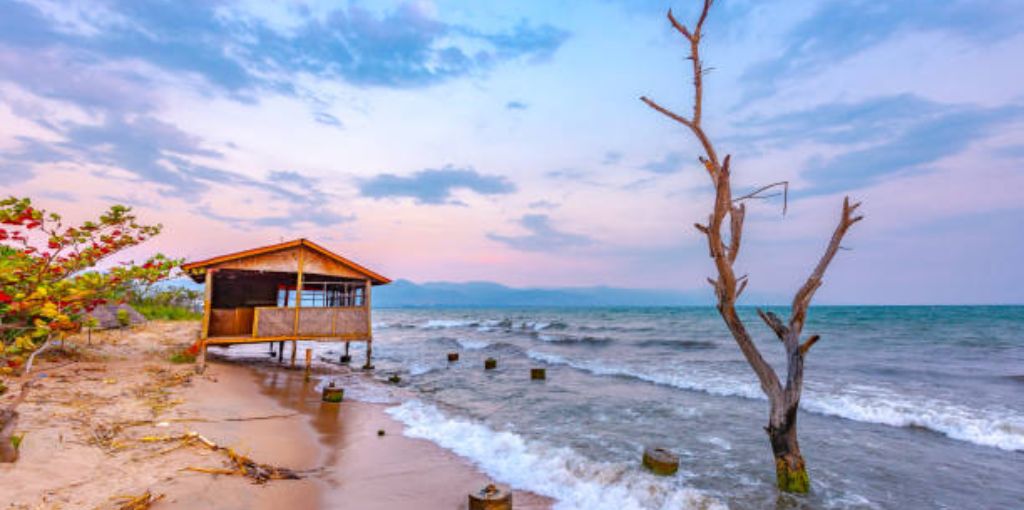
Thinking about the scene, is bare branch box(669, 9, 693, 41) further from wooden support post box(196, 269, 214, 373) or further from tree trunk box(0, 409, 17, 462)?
wooden support post box(196, 269, 214, 373)

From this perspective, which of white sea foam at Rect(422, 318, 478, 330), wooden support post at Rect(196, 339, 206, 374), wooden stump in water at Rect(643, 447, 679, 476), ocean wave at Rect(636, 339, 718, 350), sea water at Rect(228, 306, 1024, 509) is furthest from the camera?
white sea foam at Rect(422, 318, 478, 330)

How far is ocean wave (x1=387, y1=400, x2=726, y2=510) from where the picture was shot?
7.41 meters

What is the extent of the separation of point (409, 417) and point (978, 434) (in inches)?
564

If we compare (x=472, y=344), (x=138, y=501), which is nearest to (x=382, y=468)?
(x=138, y=501)

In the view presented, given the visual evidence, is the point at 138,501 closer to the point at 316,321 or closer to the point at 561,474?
the point at 561,474

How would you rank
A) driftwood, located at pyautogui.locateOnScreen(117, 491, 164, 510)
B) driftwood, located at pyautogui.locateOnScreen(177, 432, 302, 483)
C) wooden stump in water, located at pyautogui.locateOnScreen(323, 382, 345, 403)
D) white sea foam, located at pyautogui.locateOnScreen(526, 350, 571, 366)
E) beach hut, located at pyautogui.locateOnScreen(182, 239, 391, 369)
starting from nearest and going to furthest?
driftwood, located at pyautogui.locateOnScreen(117, 491, 164, 510) < driftwood, located at pyautogui.locateOnScreen(177, 432, 302, 483) < wooden stump in water, located at pyautogui.locateOnScreen(323, 382, 345, 403) < beach hut, located at pyautogui.locateOnScreen(182, 239, 391, 369) < white sea foam, located at pyautogui.locateOnScreen(526, 350, 571, 366)

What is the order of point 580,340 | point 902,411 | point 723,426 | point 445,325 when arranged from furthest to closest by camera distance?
point 445,325
point 580,340
point 902,411
point 723,426

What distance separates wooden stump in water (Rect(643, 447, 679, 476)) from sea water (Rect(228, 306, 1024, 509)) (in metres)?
0.20

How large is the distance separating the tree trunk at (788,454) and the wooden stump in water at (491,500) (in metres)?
4.27

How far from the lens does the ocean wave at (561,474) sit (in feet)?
24.3

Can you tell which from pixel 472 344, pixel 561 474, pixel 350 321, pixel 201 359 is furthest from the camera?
pixel 472 344

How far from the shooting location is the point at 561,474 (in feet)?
27.8

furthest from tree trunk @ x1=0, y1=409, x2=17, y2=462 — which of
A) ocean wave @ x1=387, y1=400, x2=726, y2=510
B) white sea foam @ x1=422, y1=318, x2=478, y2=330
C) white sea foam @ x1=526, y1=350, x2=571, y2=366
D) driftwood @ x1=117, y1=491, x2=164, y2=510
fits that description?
white sea foam @ x1=422, y1=318, x2=478, y2=330

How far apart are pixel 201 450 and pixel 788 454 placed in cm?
954
